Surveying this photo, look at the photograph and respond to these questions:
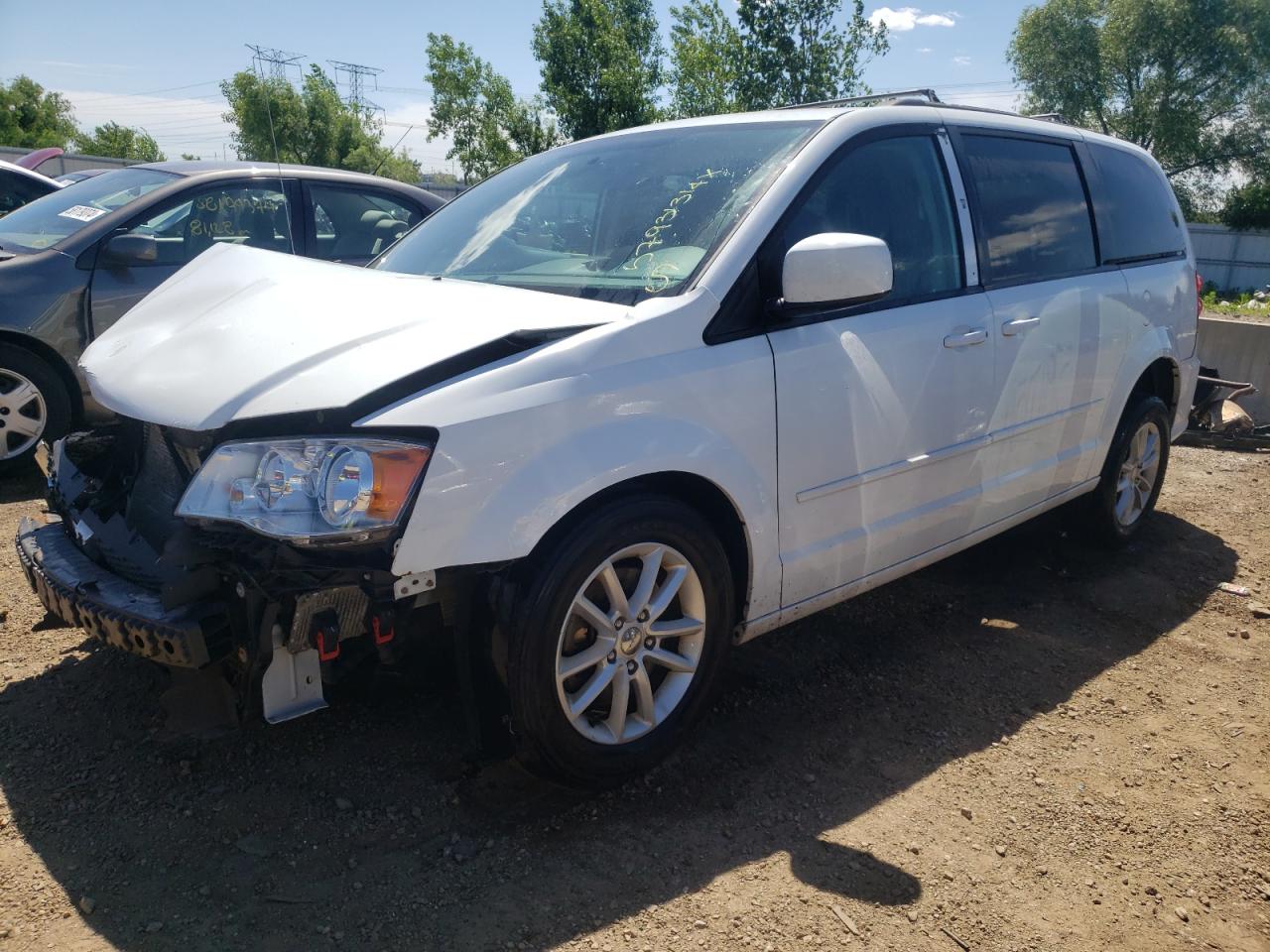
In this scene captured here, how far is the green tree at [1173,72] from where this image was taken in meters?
41.2

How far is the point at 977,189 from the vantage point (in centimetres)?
365

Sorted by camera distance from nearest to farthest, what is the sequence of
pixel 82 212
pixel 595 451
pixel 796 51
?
pixel 595 451
pixel 82 212
pixel 796 51

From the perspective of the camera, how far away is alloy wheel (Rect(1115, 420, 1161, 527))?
15.7ft

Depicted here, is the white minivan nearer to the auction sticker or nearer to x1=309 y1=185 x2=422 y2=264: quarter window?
x1=309 y1=185 x2=422 y2=264: quarter window

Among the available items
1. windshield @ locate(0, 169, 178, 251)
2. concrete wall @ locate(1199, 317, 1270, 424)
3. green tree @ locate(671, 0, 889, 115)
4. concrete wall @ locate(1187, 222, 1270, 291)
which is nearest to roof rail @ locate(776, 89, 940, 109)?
windshield @ locate(0, 169, 178, 251)

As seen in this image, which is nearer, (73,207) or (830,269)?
(830,269)

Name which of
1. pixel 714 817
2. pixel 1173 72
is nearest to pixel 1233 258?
pixel 1173 72

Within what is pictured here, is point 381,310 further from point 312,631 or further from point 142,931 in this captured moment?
point 142,931

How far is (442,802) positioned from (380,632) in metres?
0.66

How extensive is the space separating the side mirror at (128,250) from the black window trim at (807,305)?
4.02 meters

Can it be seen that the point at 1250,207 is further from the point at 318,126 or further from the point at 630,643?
the point at 630,643

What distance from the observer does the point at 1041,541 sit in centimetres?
510

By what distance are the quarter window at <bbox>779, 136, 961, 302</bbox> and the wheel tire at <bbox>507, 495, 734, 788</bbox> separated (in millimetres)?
983

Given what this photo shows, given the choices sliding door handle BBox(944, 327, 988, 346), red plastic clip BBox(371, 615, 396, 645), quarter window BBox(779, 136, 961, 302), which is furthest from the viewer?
sliding door handle BBox(944, 327, 988, 346)
